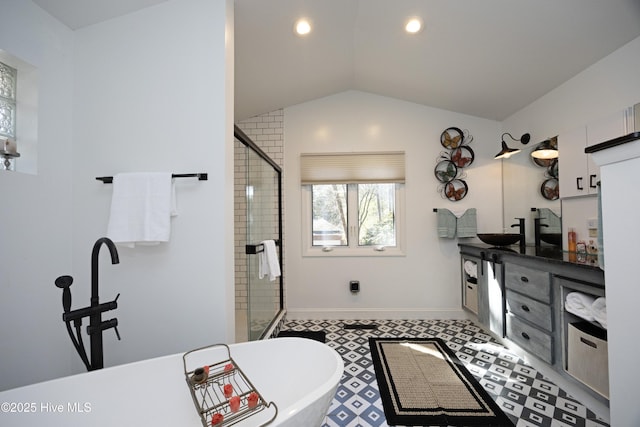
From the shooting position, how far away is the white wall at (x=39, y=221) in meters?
1.34

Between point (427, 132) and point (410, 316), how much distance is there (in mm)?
2280

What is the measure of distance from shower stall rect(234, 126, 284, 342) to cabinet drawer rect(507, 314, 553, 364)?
218 cm

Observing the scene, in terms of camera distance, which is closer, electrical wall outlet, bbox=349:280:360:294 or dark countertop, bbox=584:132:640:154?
dark countertop, bbox=584:132:640:154

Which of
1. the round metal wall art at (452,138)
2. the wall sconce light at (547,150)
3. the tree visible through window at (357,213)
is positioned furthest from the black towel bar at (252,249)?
the wall sconce light at (547,150)

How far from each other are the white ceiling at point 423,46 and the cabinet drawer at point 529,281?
67.5 inches

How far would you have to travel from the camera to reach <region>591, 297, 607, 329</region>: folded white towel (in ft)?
5.25

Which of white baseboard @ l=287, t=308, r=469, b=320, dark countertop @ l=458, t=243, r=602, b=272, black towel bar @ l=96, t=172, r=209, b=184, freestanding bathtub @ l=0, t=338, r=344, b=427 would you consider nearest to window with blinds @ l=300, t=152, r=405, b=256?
white baseboard @ l=287, t=308, r=469, b=320

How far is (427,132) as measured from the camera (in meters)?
3.48

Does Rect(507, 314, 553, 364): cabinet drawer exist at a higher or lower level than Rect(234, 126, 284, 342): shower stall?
lower

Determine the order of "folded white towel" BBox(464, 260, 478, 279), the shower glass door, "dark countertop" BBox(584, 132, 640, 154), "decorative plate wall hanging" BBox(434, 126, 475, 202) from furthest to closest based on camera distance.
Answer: "decorative plate wall hanging" BBox(434, 126, 475, 202), "folded white towel" BBox(464, 260, 478, 279), the shower glass door, "dark countertop" BBox(584, 132, 640, 154)

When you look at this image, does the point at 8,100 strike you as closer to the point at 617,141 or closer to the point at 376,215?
the point at 617,141

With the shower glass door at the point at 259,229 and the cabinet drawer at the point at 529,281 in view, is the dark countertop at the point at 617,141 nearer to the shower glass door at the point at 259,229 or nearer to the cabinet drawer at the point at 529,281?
the cabinet drawer at the point at 529,281

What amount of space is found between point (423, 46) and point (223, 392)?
9.58ft

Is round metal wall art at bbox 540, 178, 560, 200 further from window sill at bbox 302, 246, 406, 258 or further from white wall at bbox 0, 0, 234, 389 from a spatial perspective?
white wall at bbox 0, 0, 234, 389
